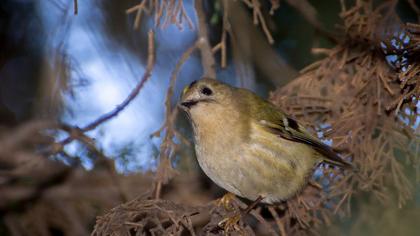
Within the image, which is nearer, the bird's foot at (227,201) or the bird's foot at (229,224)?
the bird's foot at (229,224)

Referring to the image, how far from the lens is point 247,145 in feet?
6.76

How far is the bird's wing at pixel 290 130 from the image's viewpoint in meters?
2.16

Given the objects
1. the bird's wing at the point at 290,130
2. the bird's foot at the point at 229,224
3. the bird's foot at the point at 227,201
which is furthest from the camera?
the bird's foot at the point at 227,201

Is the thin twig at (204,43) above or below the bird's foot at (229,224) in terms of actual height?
above

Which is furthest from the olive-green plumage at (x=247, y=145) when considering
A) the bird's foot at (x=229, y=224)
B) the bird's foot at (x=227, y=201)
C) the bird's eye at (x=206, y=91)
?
the bird's foot at (x=229, y=224)

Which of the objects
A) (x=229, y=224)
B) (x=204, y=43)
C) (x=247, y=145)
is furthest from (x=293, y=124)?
(x=229, y=224)

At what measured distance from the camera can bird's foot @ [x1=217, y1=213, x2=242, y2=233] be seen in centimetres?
167

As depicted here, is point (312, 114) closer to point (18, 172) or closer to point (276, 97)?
point (276, 97)

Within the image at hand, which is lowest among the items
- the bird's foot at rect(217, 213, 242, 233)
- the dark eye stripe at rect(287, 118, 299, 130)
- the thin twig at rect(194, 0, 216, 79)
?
the bird's foot at rect(217, 213, 242, 233)

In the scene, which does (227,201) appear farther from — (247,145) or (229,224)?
(229,224)

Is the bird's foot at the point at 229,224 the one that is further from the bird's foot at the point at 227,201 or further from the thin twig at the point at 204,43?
the thin twig at the point at 204,43

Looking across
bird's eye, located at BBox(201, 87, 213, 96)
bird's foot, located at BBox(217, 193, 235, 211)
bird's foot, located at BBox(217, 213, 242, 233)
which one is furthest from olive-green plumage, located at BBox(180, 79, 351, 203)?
bird's foot, located at BBox(217, 213, 242, 233)

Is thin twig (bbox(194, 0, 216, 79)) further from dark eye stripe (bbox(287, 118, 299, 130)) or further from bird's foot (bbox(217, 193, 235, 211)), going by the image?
bird's foot (bbox(217, 193, 235, 211))

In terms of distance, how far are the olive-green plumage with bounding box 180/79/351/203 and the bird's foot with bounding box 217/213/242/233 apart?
1.15 ft
